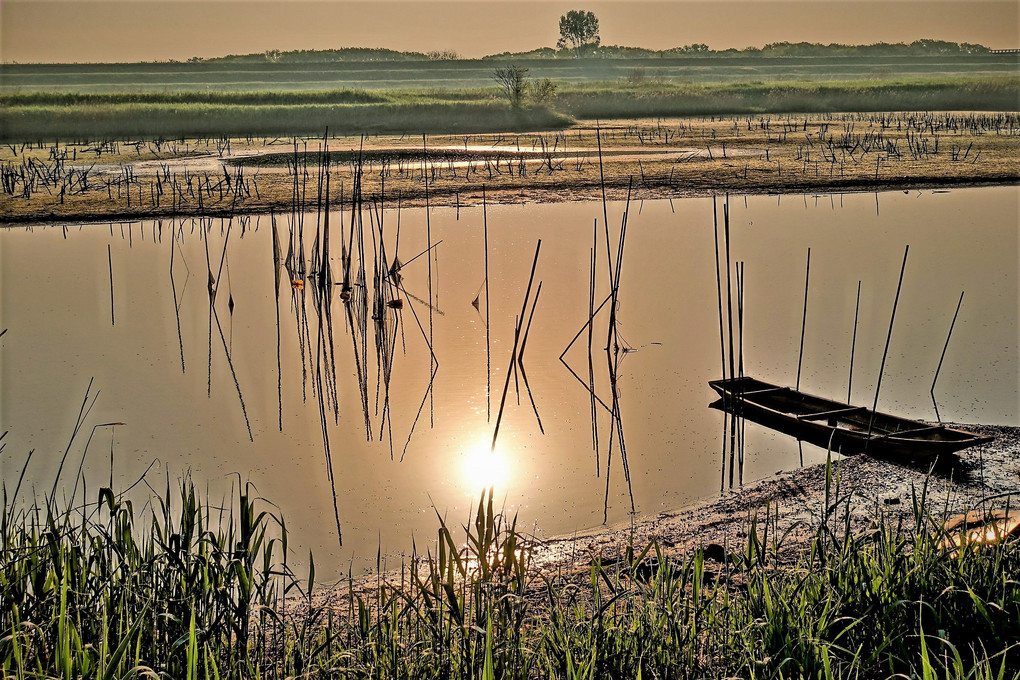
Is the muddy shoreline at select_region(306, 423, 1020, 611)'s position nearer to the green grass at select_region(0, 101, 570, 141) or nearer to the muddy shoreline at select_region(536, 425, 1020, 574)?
the muddy shoreline at select_region(536, 425, 1020, 574)

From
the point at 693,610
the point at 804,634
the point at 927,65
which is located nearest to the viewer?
the point at 804,634

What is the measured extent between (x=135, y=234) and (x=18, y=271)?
2.31 metres

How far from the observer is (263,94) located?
42.2m

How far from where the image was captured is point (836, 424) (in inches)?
250

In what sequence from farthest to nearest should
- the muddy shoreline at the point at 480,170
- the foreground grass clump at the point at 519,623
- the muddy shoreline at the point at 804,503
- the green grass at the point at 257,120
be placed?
the green grass at the point at 257,120
the muddy shoreline at the point at 480,170
the muddy shoreline at the point at 804,503
the foreground grass clump at the point at 519,623

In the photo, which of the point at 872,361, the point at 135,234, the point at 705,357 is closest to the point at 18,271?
the point at 135,234

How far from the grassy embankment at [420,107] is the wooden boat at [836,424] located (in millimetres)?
22523

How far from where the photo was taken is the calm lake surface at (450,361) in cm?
566

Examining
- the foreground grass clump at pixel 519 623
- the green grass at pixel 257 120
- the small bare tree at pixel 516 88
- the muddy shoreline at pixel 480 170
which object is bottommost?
the foreground grass clump at pixel 519 623

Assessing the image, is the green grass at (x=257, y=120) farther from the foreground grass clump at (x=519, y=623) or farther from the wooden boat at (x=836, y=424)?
the foreground grass clump at (x=519, y=623)

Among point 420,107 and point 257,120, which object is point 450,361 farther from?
point 420,107

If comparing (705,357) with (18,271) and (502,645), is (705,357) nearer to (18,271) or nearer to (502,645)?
(502,645)

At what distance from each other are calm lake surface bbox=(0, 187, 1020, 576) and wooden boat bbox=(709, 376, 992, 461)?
0.45 feet

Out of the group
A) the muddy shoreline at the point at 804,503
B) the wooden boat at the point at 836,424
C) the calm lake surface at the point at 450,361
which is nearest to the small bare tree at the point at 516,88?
the calm lake surface at the point at 450,361
